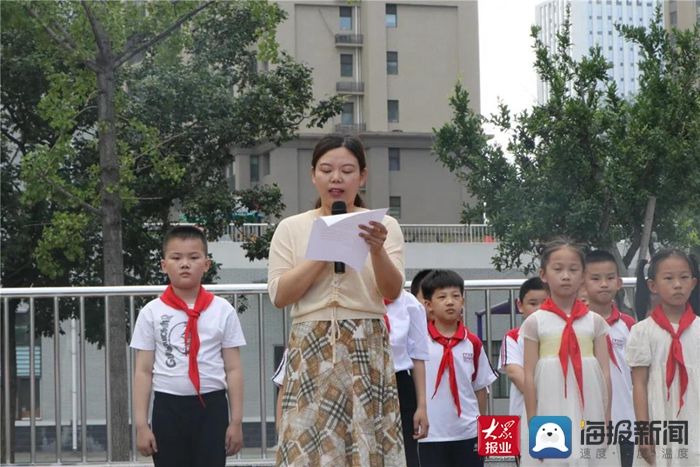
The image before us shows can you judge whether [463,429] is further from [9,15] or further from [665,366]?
[9,15]

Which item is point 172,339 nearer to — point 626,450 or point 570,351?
point 570,351

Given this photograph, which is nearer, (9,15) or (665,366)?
(665,366)

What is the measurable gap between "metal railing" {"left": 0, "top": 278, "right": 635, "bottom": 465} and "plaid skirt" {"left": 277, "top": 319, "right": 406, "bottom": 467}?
2.90 meters

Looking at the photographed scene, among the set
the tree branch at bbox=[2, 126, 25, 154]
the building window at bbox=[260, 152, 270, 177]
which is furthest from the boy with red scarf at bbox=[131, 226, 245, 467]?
the building window at bbox=[260, 152, 270, 177]

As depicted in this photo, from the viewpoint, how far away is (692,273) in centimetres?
459

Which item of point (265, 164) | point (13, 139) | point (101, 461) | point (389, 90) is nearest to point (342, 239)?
point (101, 461)

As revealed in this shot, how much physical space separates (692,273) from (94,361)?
12.0ft

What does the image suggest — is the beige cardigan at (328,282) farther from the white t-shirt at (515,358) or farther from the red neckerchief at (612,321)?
the red neckerchief at (612,321)

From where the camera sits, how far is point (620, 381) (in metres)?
5.20

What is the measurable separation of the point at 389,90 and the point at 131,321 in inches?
1579

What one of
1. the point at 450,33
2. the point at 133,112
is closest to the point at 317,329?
the point at 133,112

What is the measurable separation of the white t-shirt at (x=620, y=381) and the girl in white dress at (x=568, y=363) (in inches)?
14.9

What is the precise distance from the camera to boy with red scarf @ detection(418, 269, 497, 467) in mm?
5156

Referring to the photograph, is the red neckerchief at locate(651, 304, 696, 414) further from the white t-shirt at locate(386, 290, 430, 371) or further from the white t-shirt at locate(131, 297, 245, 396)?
the white t-shirt at locate(131, 297, 245, 396)
